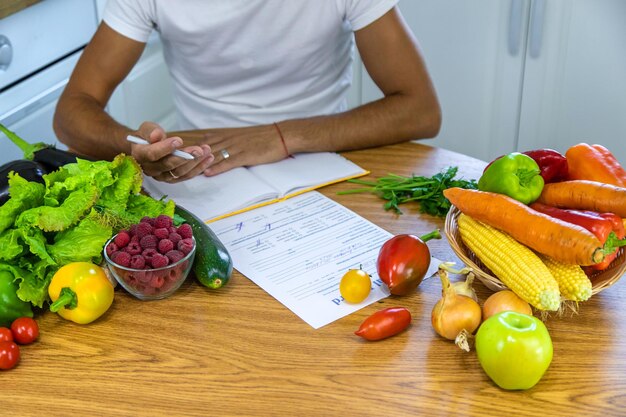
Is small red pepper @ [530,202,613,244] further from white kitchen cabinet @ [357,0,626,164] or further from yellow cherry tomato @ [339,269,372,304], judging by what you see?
white kitchen cabinet @ [357,0,626,164]

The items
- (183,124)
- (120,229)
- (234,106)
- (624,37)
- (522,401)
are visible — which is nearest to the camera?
(522,401)

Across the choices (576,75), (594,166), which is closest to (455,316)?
(594,166)

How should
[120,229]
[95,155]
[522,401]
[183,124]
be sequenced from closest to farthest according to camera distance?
1. [522,401]
2. [120,229]
3. [95,155]
4. [183,124]

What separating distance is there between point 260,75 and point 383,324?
103cm

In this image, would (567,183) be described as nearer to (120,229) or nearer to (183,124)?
(120,229)

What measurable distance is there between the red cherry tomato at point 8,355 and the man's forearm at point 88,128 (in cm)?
71

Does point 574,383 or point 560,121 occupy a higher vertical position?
point 574,383

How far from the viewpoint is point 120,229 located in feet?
4.31

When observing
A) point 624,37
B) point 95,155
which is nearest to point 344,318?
point 95,155

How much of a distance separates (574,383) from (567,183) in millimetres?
308

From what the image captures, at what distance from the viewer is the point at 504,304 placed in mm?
1149

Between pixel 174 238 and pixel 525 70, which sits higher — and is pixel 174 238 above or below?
above

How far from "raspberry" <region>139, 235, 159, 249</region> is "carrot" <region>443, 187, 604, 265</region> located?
1.48 feet

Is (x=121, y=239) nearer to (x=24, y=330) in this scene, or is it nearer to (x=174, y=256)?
(x=174, y=256)
